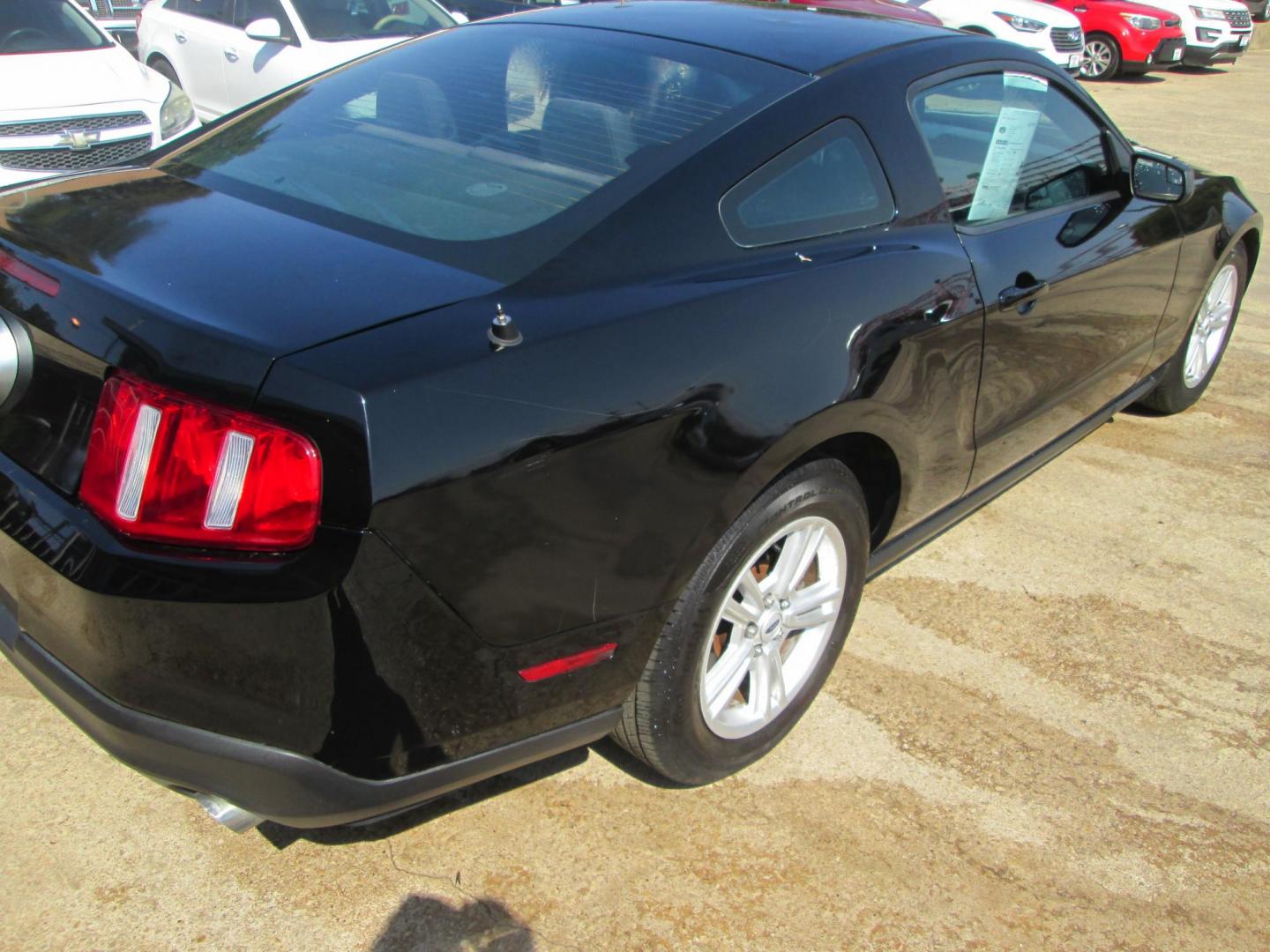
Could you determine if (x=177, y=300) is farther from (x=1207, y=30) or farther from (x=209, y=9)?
(x=1207, y=30)

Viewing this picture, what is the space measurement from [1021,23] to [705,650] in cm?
1358

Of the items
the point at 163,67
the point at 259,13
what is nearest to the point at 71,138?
the point at 259,13

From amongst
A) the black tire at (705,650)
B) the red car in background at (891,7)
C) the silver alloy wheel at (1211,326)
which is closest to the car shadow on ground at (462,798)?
the black tire at (705,650)

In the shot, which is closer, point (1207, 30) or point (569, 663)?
point (569, 663)

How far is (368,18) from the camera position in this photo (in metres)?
8.52

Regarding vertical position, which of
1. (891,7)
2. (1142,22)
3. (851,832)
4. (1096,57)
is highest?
(891,7)

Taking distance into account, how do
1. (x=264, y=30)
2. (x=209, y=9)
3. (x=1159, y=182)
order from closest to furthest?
(x=1159, y=182), (x=264, y=30), (x=209, y=9)

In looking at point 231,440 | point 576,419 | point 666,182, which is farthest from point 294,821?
point 666,182

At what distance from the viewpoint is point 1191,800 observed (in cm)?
264

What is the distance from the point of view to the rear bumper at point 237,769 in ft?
5.91

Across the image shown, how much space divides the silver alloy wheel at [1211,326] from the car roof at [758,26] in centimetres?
209

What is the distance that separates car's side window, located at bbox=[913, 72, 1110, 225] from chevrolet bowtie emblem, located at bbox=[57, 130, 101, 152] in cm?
513

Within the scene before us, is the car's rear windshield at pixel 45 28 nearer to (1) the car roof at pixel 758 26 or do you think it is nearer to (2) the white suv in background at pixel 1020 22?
(1) the car roof at pixel 758 26

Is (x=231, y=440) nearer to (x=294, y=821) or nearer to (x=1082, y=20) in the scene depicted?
(x=294, y=821)
